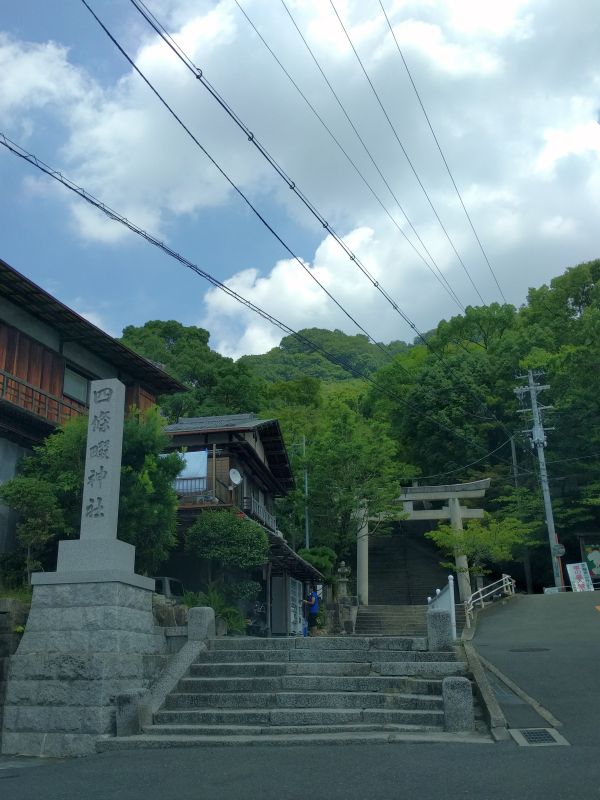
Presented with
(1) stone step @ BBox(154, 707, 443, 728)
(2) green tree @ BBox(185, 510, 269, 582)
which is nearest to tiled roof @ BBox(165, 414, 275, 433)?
(2) green tree @ BBox(185, 510, 269, 582)

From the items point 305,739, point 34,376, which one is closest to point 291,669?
point 305,739

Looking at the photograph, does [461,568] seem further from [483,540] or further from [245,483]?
[245,483]

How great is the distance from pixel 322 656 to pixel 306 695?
1276 mm

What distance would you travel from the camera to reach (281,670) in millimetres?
9914

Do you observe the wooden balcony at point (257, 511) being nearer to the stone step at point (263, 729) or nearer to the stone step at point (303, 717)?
the stone step at point (303, 717)

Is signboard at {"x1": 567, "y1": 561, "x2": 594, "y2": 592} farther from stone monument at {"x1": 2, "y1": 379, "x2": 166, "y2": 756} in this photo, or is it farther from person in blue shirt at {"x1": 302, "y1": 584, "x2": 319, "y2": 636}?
stone monument at {"x1": 2, "y1": 379, "x2": 166, "y2": 756}

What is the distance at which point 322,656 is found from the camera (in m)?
10.3

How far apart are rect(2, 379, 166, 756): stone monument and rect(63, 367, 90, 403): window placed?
812cm

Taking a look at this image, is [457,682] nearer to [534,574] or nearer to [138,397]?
[138,397]

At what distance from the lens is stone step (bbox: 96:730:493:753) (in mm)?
7652

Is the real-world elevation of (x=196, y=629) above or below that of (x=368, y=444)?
below

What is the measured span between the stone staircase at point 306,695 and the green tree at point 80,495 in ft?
12.0

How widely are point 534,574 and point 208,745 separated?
35.2 m

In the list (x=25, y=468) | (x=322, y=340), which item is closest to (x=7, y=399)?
(x=25, y=468)
